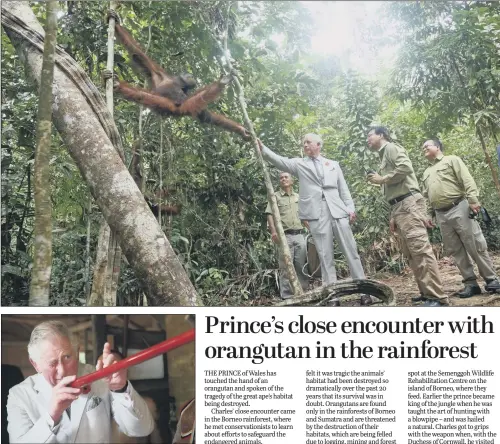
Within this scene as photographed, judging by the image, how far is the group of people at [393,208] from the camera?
2338 millimetres

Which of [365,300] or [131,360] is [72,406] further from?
[365,300]

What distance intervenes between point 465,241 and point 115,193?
1.73 m

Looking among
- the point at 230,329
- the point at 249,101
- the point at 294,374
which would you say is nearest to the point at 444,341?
the point at 294,374

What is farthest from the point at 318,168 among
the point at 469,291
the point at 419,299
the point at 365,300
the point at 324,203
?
the point at 469,291

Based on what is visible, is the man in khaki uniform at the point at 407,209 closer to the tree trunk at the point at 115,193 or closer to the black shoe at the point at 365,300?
the black shoe at the point at 365,300

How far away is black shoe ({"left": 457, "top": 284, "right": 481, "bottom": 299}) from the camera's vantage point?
90.9 inches

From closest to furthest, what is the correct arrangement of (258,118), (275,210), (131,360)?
(131,360), (275,210), (258,118)

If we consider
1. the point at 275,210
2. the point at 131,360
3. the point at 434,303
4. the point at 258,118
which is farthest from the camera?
the point at 258,118

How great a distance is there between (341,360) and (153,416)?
0.88m

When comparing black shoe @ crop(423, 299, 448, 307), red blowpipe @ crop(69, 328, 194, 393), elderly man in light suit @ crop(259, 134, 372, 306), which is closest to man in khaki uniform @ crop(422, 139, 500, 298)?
black shoe @ crop(423, 299, 448, 307)

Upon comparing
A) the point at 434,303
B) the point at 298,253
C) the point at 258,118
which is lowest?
the point at 434,303

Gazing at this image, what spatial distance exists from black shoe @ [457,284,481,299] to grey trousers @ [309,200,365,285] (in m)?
0.48

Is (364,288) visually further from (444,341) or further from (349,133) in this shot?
(349,133)

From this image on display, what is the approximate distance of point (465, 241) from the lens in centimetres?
237
